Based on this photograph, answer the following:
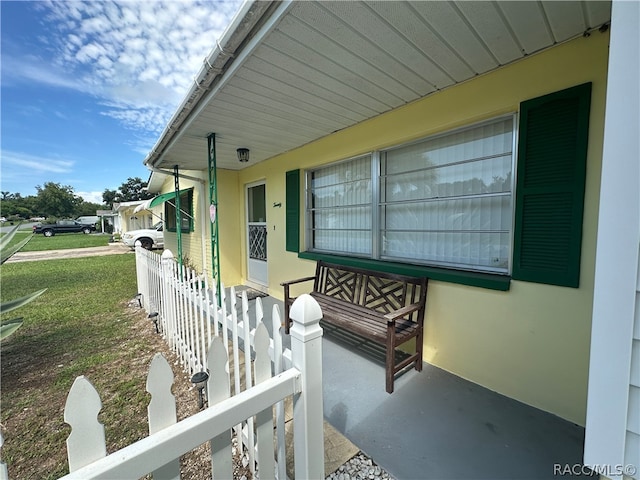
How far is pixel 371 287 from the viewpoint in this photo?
10.3 ft

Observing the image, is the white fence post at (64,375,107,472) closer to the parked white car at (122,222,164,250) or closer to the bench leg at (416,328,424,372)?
the bench leg at (416,328,424,372)

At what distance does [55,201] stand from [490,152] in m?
55.6

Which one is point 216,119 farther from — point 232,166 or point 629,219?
point 629,219

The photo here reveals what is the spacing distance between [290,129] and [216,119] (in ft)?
2.95

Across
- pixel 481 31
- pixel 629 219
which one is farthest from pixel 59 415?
pixel 481 31

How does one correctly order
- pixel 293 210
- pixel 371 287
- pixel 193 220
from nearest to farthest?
pixel 371 287 → pixel 293 210 → pixel 193 220

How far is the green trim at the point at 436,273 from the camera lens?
2.19 m

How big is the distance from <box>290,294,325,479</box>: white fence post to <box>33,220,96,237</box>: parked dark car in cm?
3587

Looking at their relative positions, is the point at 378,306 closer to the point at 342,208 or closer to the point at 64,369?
the point at 342,208

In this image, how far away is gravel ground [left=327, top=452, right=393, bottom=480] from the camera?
4.79 ft

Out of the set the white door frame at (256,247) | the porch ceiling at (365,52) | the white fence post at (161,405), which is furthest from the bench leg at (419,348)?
the white door frame at (256,247)

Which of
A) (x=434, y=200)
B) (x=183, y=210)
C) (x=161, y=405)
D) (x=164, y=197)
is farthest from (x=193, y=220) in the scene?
(x=161, y=405)

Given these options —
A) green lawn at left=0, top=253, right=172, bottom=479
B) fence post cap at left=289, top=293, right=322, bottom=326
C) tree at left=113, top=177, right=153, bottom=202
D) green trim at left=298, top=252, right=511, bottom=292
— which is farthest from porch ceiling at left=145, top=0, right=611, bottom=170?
tree at left=113, top=177, right=153, bottom=202

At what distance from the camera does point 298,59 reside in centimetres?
191
